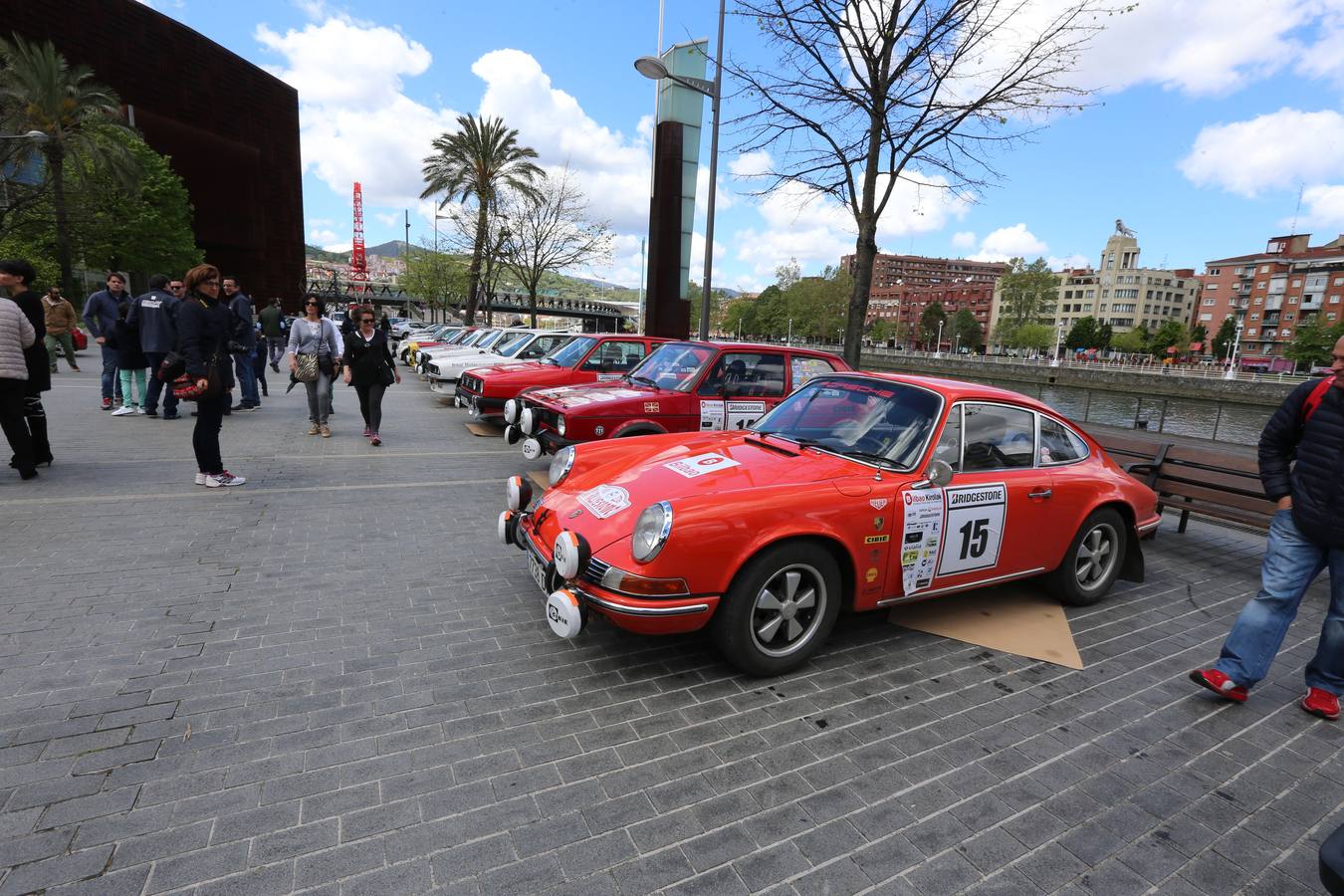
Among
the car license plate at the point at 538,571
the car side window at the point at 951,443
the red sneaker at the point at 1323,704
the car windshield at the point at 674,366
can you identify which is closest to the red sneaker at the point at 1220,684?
the red sneaker at the point at 1323,704

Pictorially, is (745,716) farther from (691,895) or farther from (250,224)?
(250,224)

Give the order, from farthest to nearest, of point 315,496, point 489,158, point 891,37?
point 489,158 → point 891,37 → point 315,496

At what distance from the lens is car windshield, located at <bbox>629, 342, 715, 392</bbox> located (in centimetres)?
712

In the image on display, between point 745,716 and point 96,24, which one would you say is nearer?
point 745,716

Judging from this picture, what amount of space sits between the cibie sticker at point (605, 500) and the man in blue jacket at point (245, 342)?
8871mm

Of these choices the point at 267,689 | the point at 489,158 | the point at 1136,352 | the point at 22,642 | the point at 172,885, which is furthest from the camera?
the point at 1136,352

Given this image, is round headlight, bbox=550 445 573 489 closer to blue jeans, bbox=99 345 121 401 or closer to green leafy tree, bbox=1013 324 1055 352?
blue jeans, bbox=99 345 121 401

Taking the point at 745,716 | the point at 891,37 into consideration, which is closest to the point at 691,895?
the point at 745,716

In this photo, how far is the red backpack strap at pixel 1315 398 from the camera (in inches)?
124

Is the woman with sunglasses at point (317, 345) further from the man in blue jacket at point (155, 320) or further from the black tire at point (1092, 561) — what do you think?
the black tire at point (1092, 561)

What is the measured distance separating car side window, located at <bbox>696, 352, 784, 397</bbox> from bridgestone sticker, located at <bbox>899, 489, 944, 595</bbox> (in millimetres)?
3644

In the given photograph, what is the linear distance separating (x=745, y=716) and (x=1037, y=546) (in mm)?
2386

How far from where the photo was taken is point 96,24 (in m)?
37.8

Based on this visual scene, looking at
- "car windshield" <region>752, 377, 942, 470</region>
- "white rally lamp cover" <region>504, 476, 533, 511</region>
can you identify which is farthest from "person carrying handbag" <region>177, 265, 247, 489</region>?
"car windshield" <region>752, 377, 942, 470</region>
